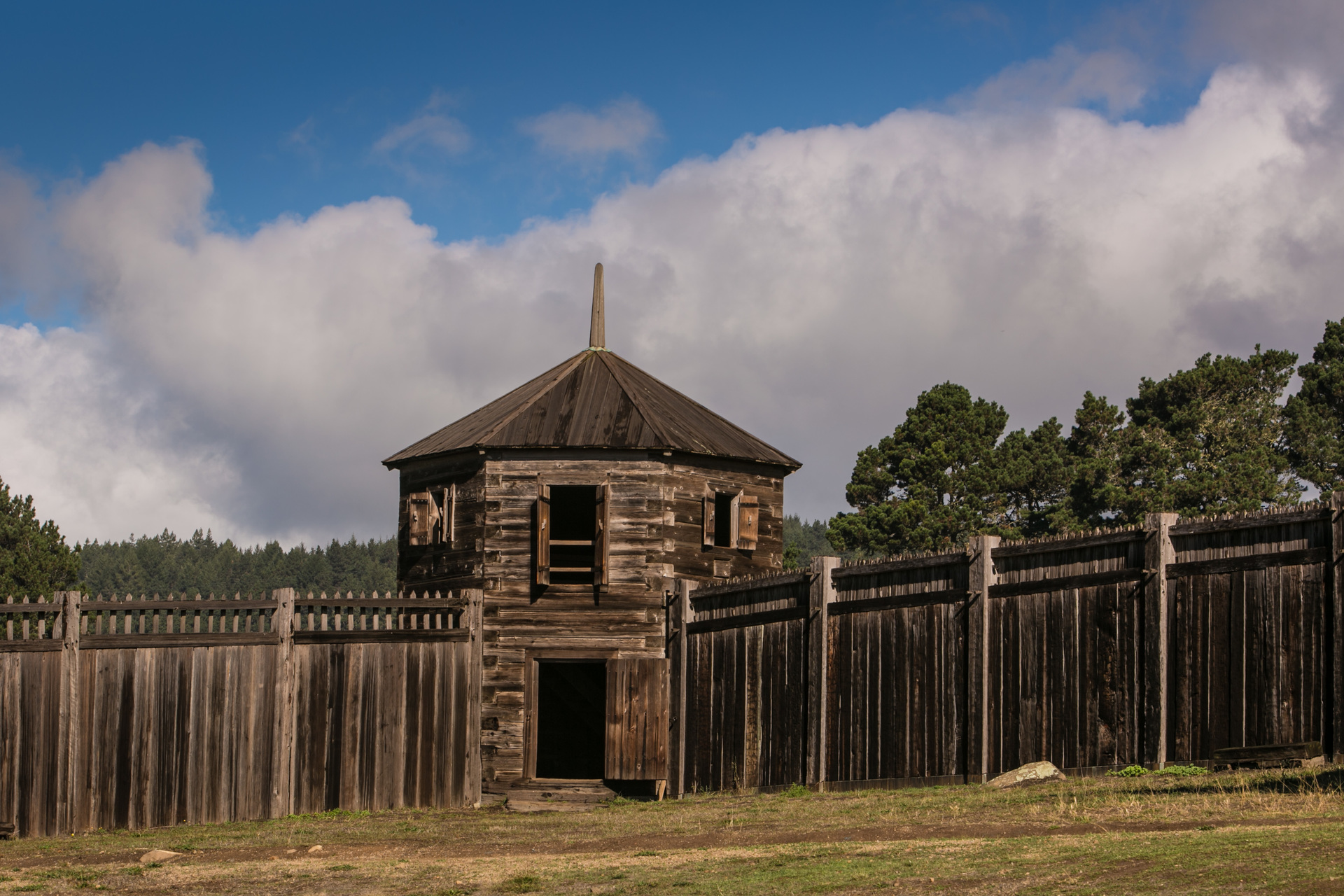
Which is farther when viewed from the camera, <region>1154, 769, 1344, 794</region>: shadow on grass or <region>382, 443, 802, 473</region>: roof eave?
<region>382, 443, 802, 473</region>: roof eave

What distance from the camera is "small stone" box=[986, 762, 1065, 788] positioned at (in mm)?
15023

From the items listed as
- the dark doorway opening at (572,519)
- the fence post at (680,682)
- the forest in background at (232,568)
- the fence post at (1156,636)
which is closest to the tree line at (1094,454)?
the dark doorway opening at (572,519)

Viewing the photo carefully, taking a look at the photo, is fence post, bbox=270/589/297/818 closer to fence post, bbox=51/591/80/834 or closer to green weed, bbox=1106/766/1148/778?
fence post, bbox=51/591/80/834

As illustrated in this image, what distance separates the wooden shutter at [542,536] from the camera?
2283cm

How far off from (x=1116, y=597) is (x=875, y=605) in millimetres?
3497

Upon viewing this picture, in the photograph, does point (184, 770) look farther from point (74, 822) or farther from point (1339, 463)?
point (1339, 463)

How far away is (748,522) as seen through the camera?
81.5 ft

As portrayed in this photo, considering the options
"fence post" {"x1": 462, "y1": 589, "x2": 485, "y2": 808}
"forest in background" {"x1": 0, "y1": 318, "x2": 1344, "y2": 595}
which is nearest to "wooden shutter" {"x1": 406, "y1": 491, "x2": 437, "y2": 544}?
"fence post" {"x1": 462, "y1": 589, "x2": 485, "y2": 808}

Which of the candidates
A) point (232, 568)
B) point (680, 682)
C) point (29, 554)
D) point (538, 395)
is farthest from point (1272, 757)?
point (232, 568)

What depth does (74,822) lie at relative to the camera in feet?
59.0

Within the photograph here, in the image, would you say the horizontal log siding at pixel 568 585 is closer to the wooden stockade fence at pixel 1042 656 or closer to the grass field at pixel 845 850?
the wooden stockade fence at pixel 1042 656

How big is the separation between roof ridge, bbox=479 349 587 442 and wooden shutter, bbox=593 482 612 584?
2.02 metres

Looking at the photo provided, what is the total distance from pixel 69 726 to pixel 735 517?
10977 millimetres

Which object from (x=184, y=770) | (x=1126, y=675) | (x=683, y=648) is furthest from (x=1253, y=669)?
(x=184, y=770)
